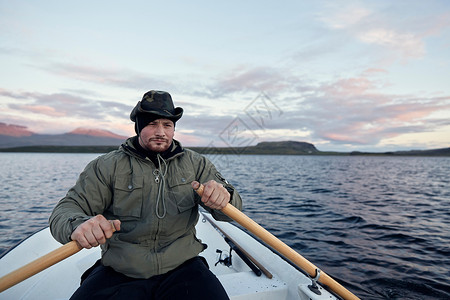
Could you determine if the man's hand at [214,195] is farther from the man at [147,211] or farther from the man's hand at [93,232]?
the man's hand at [93,232]

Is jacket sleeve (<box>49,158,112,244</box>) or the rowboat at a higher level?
jacket sleeve (<box>49,158,112,244</box>)

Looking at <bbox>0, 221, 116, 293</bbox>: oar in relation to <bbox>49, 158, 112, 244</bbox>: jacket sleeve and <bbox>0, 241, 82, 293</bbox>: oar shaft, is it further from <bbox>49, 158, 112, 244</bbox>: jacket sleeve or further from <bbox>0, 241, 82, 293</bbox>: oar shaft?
<bbox>49, 158, 112, 244</bbox>: jacket sleeve

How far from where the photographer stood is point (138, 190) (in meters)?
2.43

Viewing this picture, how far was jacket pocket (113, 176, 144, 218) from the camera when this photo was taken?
240 centimetres

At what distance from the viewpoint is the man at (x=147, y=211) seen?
7.16ft

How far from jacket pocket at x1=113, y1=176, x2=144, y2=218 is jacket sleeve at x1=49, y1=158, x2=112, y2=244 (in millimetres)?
101

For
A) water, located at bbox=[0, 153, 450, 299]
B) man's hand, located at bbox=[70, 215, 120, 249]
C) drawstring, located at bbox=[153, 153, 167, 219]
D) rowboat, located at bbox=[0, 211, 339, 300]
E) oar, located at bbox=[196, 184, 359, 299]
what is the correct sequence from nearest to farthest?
man's hand, located at bbox=[70, 215, 120, 249]
oar, located at bbox=[196, 184, 359, 299]
drawstring, located at bbox=[153, 153, 167, 219]
rowboat, located at bbox=[0, 211, 339, 300]
water, located at bbox=[0, 153, 450, 299]

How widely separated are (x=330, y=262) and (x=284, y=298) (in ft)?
11.5

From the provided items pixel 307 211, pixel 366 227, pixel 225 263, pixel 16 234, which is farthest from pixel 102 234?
pixel 307 211

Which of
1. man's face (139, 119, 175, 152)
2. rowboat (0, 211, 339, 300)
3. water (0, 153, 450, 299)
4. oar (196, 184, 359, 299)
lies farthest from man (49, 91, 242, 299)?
water (0, 153, 450, 299)

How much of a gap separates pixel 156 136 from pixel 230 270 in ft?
9.60

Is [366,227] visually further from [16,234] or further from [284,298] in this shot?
[16,234]

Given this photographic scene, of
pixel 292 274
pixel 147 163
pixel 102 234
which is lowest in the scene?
pixel 292 274

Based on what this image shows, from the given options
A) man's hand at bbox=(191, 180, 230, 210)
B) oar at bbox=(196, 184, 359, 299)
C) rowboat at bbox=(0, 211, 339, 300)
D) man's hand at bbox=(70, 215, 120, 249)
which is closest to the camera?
man's hand at bbox=(70, 215, 120, 249)
